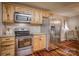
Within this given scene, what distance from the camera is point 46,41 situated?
247 cm

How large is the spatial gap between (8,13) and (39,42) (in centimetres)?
88

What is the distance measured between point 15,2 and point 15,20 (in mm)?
362

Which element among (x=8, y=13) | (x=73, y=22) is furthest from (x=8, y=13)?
(x=73, y=22)

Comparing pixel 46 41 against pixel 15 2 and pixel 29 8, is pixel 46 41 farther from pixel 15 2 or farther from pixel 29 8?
pixel 15 2

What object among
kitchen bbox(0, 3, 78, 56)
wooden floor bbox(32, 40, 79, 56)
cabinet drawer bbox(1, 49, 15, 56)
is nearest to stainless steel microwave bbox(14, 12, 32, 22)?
kitchen bbox(0, 3, 78, 56)

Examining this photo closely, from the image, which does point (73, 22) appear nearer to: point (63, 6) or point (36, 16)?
point (63, 6)

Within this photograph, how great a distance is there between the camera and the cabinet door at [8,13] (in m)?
2.24

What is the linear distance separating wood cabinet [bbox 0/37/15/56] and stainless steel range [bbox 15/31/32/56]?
0.10m

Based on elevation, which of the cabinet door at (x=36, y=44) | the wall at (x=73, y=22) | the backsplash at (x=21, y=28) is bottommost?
the cabinet door at (x=36, y=44)

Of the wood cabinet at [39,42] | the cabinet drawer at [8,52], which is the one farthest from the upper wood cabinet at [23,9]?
the cabinet drawer at [8,52]

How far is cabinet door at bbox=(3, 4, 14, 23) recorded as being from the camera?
7.34 ft

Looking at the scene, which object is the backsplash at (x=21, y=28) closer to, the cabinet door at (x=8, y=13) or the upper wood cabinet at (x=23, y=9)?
the cabinet door at (x=8, y=13)

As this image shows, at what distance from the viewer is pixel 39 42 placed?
2475mm

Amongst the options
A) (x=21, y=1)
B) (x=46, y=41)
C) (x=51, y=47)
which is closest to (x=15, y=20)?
(x=21, y=1)
